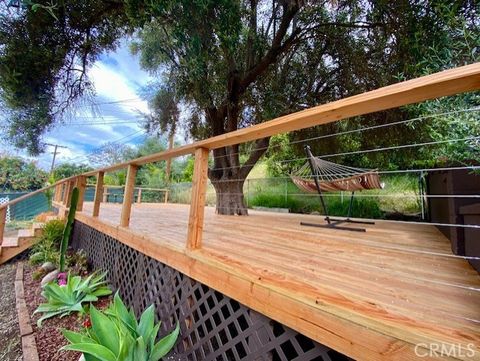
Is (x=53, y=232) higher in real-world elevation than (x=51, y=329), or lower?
higher

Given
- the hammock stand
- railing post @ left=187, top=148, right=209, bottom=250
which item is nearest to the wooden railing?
railing post @ left=187, top=148, right=209, bottom=250

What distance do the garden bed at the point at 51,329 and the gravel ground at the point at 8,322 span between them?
14cm

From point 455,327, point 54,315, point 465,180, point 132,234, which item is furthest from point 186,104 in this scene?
point 455,327

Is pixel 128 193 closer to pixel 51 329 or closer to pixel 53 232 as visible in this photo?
pixel 51 329

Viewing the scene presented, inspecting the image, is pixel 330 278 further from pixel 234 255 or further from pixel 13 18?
pixel 13 18

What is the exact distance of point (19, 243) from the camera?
5020 mm

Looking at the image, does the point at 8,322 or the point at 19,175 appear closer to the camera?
the point at 8,322

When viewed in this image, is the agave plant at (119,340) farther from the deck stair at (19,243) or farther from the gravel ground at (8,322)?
the deck stair at (19,243)

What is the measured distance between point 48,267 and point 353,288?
4.97 metres

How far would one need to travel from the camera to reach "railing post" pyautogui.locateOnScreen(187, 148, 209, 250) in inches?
77.6

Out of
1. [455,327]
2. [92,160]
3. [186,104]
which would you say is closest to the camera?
[455,327]

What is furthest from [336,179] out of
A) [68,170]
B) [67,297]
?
[68,170]

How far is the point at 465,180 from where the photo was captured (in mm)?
2086

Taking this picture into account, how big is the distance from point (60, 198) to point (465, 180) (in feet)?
30.2
